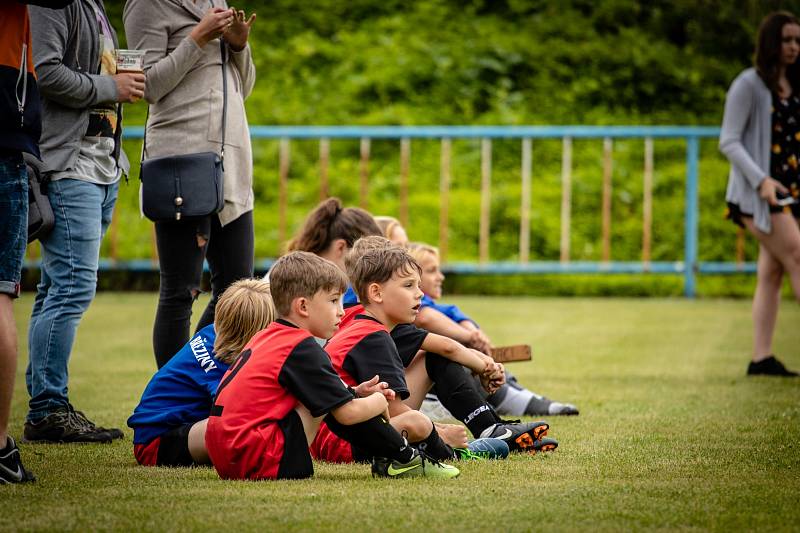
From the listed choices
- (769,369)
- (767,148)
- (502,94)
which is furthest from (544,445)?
(502,94)

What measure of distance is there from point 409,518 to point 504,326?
548 cm

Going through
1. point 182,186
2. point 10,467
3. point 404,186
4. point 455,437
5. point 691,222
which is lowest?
point 691,222

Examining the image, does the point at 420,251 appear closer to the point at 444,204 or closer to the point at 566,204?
the point at 444,204

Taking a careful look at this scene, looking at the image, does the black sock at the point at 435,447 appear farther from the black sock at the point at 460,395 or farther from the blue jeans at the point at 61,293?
the blue jeans at the point at 61,293

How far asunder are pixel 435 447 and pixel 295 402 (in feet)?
1.81

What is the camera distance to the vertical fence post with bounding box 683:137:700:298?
10.5 m

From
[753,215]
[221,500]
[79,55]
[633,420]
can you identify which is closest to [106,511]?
[221,500]

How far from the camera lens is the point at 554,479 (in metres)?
3.49

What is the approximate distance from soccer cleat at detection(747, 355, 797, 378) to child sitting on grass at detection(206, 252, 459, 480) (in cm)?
316

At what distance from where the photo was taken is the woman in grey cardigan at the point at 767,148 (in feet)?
20.4

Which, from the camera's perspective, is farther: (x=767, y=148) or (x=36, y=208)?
(x=767, y=148)

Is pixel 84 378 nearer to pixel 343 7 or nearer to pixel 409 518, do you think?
pixel 409 518

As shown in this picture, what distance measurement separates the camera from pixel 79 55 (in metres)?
4.31

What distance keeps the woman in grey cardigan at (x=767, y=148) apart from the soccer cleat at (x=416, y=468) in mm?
3198
